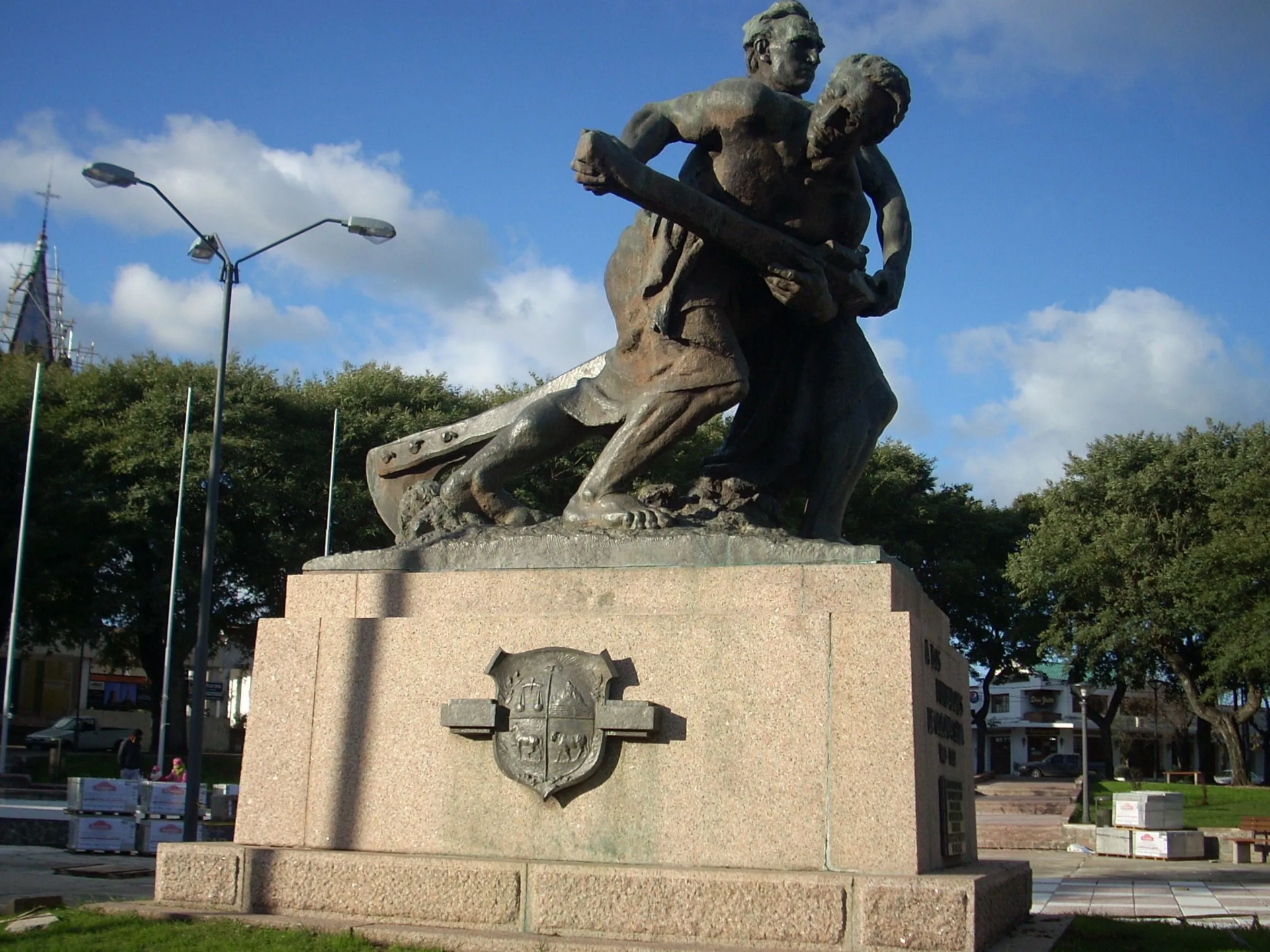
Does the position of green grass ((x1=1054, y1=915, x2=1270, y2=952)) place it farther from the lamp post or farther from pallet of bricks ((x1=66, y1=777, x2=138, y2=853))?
the lamp post

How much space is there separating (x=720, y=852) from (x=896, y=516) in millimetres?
37491

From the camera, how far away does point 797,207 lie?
266 inches

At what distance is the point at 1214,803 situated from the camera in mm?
29922

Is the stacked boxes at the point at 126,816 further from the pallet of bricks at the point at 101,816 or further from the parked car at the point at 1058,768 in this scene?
the parked car at the point at 1058,768

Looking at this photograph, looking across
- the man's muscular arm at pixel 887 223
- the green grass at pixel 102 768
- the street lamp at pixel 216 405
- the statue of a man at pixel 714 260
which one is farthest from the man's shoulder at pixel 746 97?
the green grass at pixel 102 768

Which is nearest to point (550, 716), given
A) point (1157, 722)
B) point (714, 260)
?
point (714, 260)

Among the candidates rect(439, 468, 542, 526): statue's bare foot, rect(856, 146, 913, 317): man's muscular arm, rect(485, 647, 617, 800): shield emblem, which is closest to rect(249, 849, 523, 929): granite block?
rect(485, 647, 617, 800): shield emblem

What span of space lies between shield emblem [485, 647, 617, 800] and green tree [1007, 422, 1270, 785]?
33.0m

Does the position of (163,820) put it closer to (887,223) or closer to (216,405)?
(216,405)

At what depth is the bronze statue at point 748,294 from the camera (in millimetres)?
6448

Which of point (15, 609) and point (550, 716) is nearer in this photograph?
point (550, 716)

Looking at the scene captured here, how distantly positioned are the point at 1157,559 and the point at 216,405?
29326 mm

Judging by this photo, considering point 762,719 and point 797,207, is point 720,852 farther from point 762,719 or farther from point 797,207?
point 797,207

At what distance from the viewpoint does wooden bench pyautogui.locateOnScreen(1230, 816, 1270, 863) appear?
65.3ft
